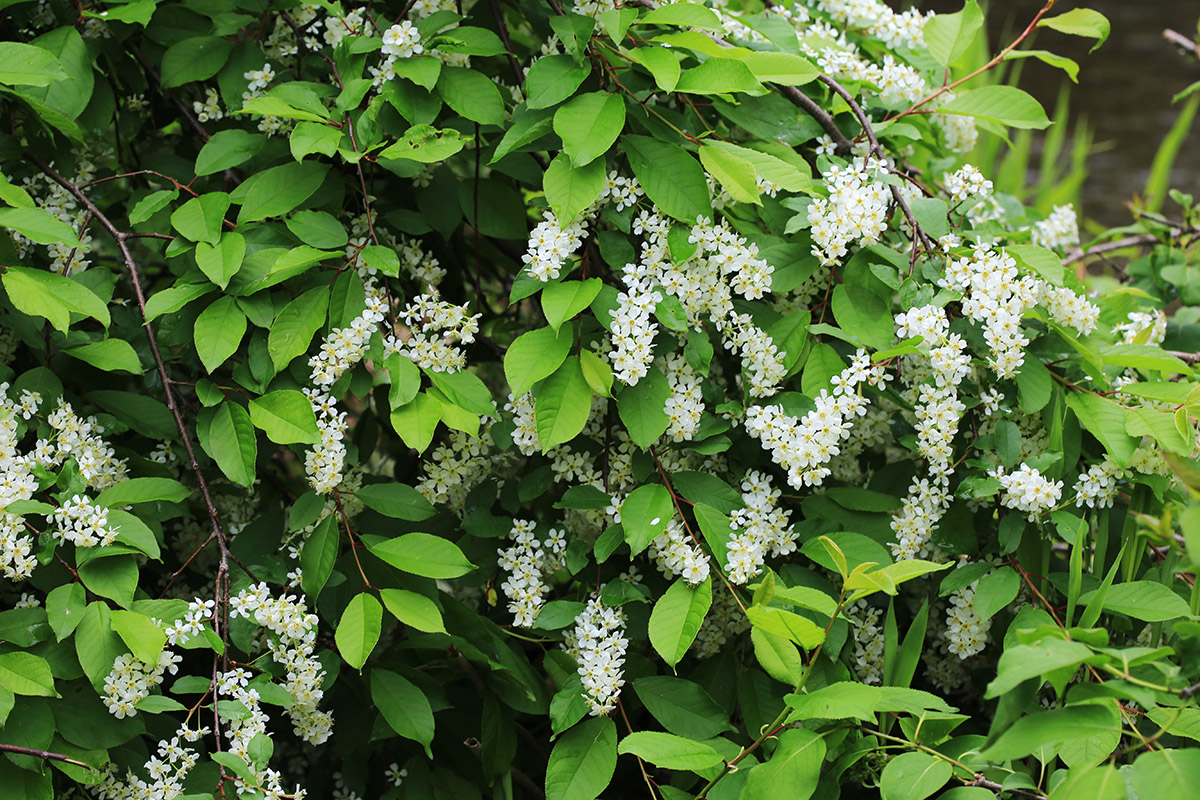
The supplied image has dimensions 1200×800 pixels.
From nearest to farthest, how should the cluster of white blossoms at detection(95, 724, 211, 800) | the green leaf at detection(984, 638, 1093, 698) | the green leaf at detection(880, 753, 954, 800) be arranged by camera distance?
the green leaf at detection(984, 638, 1093, 698)
the green leaf at detection(880, 753, 954, 800)
the cluster of white blossoms at detection(95, 724, 211, 800)

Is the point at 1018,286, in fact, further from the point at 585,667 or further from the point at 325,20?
the point at 325,20

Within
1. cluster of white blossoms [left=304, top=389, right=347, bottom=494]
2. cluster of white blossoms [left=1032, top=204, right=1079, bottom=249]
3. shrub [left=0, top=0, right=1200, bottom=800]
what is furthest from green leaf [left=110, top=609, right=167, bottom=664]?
cluster of white blossoms [left=1032, top=204, right=1079, bottom=249]

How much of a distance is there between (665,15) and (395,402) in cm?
52

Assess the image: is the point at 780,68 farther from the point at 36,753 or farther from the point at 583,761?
the point at 36,753

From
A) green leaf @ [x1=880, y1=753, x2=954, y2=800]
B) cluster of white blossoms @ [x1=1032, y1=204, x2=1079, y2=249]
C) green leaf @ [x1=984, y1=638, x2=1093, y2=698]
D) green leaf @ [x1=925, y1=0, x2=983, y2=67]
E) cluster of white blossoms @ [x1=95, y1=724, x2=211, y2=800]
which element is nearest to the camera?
green leaf @ [x1=984, y1=638, x2=1093, y2=698]

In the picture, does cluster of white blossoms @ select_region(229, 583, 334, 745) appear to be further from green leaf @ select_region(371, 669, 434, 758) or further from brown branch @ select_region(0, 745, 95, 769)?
brown branch @ select_region(0, 745, 95, 769)

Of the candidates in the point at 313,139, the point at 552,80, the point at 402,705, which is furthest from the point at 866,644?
the point at 313,139

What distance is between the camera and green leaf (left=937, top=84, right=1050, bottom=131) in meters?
1.29

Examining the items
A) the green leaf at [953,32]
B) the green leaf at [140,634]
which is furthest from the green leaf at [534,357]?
the green leaf at [953,32]

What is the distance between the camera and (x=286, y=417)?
1.08m

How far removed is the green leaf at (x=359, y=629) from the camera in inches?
40.0

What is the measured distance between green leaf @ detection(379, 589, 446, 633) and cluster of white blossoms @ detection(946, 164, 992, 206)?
84 centimetres

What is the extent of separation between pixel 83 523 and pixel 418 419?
36 centimetres

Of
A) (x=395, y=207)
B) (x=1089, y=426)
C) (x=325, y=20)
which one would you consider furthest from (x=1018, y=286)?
(x=325, y=20)
